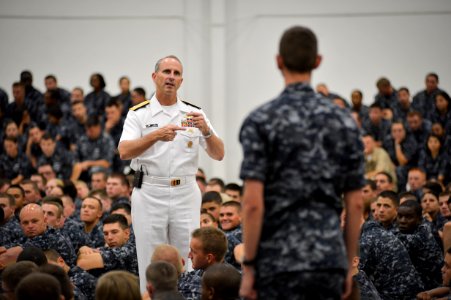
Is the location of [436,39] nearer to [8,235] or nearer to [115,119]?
[115,119]

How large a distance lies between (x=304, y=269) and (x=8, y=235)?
491cm

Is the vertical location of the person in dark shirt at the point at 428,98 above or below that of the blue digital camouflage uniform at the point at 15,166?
above

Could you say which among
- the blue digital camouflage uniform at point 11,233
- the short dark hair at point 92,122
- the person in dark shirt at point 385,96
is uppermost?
the person in dark shirt at point 385,96

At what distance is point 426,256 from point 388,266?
709 millimetres

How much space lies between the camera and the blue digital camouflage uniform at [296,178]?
295cm

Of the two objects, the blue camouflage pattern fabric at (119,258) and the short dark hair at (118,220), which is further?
the short dark hair at (118,220)

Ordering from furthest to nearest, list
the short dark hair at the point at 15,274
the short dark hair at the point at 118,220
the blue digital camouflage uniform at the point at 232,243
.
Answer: the short dark hair at the point at 118,220, the blue digital camouflage uniform at the point at 232,243, the short dark hair at the point at 15,274

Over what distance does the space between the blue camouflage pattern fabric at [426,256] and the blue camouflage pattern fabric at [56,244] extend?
268cm

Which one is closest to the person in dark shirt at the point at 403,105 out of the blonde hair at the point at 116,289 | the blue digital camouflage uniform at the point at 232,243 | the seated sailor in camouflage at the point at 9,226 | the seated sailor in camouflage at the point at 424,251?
the seated sailor in camouflage at the point at 424,251

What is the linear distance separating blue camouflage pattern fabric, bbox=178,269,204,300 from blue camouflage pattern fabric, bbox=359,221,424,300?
182cm

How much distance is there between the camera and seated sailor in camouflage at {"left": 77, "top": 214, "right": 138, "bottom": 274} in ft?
20.8

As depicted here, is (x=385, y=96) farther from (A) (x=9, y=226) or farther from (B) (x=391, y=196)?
(A) (x=9, y=226)

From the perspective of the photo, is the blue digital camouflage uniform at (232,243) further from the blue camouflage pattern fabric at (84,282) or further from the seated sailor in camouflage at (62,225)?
the seated sailor in camouflage at (62,225)

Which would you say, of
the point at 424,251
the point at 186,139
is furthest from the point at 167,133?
the point at 424,251
